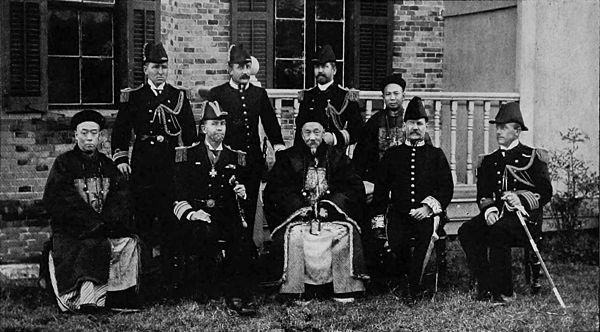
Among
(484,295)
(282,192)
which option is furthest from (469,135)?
(282,192)

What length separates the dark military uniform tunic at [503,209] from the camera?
691cm

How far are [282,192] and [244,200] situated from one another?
0.35 metres

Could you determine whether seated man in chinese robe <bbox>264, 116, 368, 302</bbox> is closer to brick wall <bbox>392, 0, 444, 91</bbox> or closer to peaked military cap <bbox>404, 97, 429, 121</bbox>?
peaked military cap <bbox>404, 97, 429, 121</bbox>

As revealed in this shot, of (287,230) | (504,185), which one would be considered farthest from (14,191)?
(504,185)

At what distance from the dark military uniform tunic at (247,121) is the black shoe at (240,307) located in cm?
94

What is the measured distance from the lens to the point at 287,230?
7.00 meters

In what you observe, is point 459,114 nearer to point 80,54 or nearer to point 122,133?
point 80,54

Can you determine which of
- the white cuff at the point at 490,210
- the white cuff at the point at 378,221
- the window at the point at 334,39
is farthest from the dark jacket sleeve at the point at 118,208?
the window at the point at 334,39

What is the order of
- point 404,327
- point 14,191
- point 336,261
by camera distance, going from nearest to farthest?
1. point 404,327
2. point 336,261
3. point 14,191

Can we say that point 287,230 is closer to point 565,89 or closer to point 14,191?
point 14,191

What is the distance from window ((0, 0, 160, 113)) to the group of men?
4.89ft

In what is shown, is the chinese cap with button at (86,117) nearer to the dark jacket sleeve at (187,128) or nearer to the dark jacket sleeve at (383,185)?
the dark jacket sleeve at (187,128)

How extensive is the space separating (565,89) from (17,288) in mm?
6187

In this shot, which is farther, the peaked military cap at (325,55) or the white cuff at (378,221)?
the peaked military cap at (325,55)
